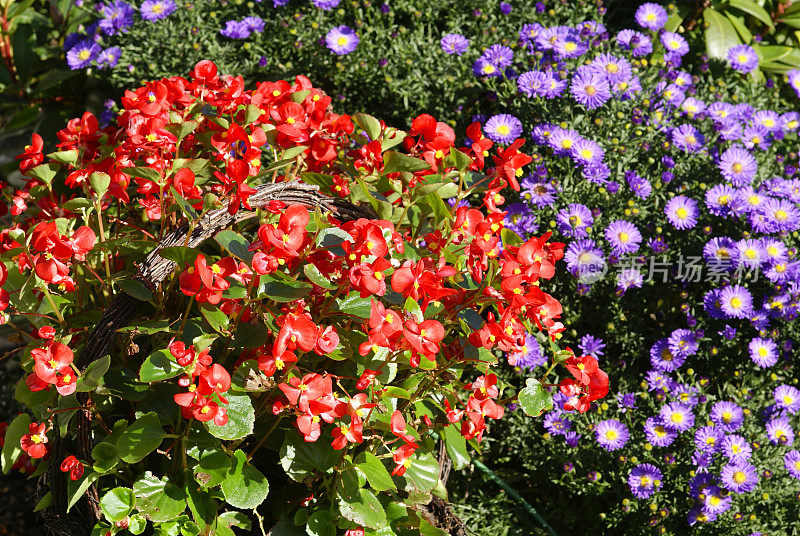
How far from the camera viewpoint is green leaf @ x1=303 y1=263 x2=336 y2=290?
92 centimetres

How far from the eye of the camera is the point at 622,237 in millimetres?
1885

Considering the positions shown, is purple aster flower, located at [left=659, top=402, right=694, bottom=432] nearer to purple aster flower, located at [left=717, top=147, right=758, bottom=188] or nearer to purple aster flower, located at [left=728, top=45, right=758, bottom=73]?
purple aster flower, located at [left=717, top=147, right=758, bottom=188]

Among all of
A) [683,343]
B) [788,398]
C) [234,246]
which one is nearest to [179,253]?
[234,246]

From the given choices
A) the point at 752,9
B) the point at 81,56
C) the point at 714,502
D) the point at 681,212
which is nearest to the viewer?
→ the point at 714,502

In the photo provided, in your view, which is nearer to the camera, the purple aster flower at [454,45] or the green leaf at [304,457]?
the green leaf at [304,457]

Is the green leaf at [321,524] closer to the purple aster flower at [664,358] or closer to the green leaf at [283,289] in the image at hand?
the green leaf at [283,289]

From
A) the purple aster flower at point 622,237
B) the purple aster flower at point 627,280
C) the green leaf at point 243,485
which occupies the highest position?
the green leaf at point 243,485

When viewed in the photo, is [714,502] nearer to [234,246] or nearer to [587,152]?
[587,152]

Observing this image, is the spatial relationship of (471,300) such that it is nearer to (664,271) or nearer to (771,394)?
(664,271)

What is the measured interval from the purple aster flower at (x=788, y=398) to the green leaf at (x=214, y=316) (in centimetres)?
152

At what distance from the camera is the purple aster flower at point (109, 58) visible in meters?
2.18

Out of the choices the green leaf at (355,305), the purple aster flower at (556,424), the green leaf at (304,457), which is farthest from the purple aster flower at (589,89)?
the green leaf at (304,457)

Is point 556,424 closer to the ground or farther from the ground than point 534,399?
closer to the ground

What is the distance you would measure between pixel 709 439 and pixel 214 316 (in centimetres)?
127
